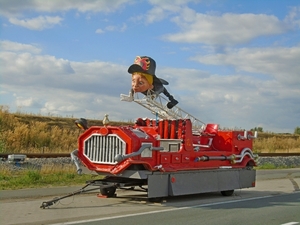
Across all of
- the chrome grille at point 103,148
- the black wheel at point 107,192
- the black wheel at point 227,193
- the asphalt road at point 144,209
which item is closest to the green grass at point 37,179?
the asphalt road at point 144,209

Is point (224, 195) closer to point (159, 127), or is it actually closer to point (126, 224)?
point (159, 127)

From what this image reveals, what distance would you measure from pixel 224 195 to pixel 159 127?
3485mm

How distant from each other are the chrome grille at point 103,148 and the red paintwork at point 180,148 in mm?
111

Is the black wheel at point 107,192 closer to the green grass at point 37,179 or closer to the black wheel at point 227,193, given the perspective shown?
the green grass at point 37,179

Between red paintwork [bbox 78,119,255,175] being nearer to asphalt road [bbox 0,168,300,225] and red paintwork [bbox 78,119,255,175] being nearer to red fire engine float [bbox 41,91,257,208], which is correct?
red fire engine float [bbox 41,91,257,208]

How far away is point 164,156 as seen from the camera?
13.2 meters

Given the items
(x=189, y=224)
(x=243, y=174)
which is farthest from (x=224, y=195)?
(x=189, y=224)

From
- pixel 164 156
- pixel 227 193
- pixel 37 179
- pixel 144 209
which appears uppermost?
pixel 164 156

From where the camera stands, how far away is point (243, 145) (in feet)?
53.0

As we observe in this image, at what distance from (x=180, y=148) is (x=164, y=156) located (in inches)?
27.8

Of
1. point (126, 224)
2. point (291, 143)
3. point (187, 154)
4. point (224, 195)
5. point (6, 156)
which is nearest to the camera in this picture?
point (126, 224)

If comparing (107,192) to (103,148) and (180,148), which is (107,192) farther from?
(180,148)

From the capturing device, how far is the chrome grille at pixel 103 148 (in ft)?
41.4

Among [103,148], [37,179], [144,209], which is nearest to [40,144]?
[37,179]
